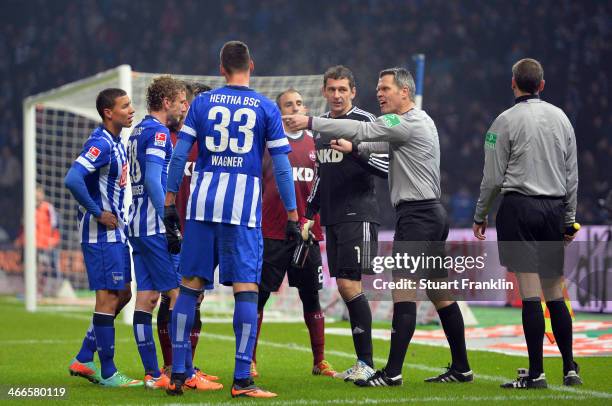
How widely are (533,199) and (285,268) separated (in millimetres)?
2116

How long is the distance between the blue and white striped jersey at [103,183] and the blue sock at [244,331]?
123 cm

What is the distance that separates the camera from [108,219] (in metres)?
6.11

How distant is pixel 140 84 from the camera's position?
41.5ft

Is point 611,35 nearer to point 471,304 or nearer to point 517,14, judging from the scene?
point 517,14

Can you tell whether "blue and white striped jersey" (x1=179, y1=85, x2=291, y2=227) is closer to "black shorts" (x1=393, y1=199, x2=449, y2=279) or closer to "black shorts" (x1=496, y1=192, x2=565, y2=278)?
"black shorts" (x1=393, y1=199, x2=449, y2=279)

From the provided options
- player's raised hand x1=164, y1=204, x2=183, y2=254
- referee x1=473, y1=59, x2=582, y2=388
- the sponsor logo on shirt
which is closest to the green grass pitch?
referee x1=473, y1=59, x2=582, y2=388

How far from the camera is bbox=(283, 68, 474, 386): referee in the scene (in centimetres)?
591

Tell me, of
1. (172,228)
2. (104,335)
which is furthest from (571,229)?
(104,335)

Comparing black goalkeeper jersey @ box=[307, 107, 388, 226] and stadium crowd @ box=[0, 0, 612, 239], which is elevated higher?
stadium crowd @ box=[0, 0, 612, 239]

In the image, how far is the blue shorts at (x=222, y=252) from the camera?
5395 millimetres

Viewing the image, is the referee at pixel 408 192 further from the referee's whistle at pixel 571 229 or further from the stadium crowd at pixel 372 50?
the stadium crowd at pixel 372 50

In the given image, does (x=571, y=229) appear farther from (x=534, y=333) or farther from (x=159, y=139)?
(x=159, y=139)

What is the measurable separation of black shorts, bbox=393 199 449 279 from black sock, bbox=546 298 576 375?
2.39 ft

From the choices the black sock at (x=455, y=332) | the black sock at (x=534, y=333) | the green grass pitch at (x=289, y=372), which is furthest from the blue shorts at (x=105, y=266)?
the black sock at (x=534, y=333)
